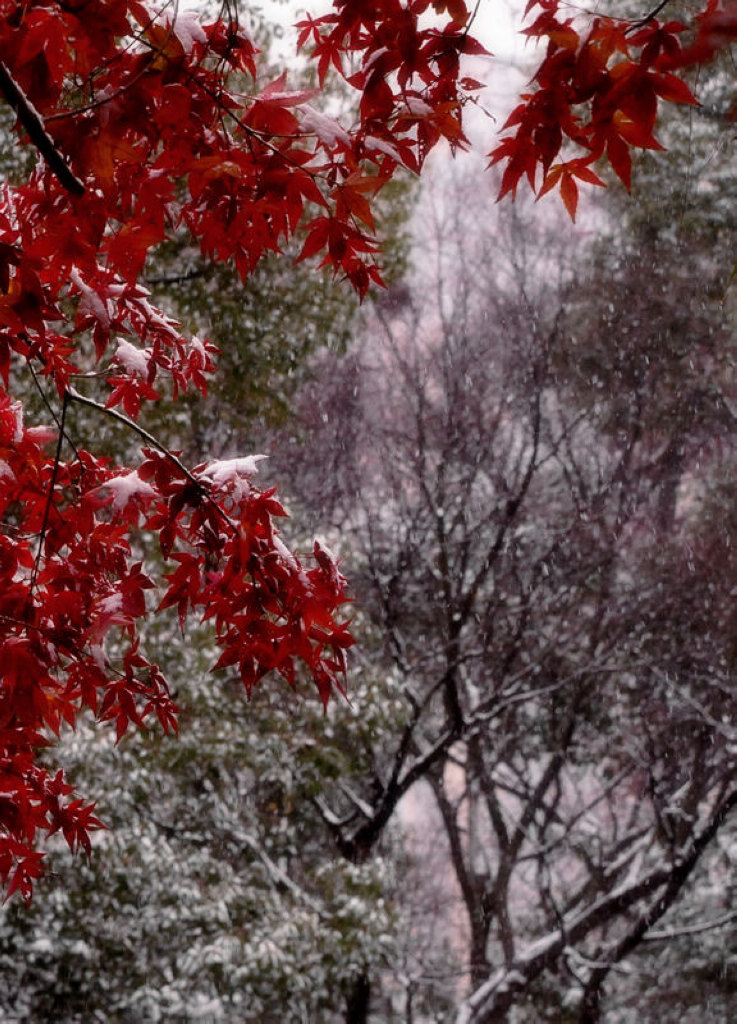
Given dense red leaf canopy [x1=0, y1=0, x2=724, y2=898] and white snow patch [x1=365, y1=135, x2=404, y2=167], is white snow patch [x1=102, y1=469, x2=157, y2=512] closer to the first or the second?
dense red leaf canopy [x1=0, y1=0, x2=724, y2=898]

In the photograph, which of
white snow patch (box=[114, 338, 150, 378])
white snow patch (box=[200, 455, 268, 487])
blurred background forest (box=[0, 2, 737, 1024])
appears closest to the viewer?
white snow patch (box=[200, 455, 268, 487])

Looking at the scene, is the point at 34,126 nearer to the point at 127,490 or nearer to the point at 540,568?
the point at 127,490

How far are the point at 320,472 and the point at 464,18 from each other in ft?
21.0

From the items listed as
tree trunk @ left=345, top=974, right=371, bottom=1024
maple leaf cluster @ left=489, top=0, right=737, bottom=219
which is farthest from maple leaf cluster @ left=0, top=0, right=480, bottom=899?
tree trunk @ left=345, top=974, right=371, bottom=1024

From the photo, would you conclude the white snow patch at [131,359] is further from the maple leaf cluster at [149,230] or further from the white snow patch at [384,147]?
the white snow patch at [384,147]

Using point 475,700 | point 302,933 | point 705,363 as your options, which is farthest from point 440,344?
point 302,933

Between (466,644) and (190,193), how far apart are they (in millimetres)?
5933

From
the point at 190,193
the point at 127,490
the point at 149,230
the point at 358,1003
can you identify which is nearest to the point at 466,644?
the point at 358,1003

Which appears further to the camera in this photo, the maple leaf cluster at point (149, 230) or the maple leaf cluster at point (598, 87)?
the maple leaf cluster at point (149, 230)

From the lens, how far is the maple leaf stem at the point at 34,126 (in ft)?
3.90

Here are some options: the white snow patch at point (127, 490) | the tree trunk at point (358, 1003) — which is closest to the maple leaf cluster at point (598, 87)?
the white snow patch at point (127, 490)

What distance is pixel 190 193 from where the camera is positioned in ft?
5.50

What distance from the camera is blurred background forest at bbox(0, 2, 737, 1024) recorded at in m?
4.84

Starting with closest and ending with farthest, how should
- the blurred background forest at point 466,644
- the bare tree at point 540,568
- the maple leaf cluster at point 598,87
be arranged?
the maple leaf cluster at point 598,87
the blurred background forest at point 466,644
the bare tree at point 540,568
